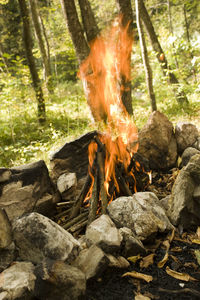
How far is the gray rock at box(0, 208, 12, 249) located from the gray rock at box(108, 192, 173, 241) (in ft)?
4.48

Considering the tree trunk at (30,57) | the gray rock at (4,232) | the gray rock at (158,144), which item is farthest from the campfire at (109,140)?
the tree trunk at (30,57)

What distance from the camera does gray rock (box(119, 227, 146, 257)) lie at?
105 inches

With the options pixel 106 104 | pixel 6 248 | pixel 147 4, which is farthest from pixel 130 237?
pixel 147 4

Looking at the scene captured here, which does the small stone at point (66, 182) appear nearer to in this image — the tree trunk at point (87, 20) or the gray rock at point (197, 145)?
the gray rock at point (197, 145)

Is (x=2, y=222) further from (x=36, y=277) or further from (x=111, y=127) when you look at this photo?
(x=111, y=127)

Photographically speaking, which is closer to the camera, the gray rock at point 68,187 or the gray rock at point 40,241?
the gray rock at point 40,241

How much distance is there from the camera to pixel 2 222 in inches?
99.3

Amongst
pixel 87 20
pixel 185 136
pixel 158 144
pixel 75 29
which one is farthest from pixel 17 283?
pixel 87 20

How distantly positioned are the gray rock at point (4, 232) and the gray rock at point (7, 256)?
66 millimetres

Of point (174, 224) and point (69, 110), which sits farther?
point (69, 110)

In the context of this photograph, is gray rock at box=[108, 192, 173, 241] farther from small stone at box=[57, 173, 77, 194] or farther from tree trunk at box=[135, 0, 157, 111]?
tree trunk at box=[135, 0, 157, 111]

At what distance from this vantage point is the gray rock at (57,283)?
80.1 inches

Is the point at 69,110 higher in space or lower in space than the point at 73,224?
higher

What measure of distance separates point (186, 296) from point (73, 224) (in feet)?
5.97
